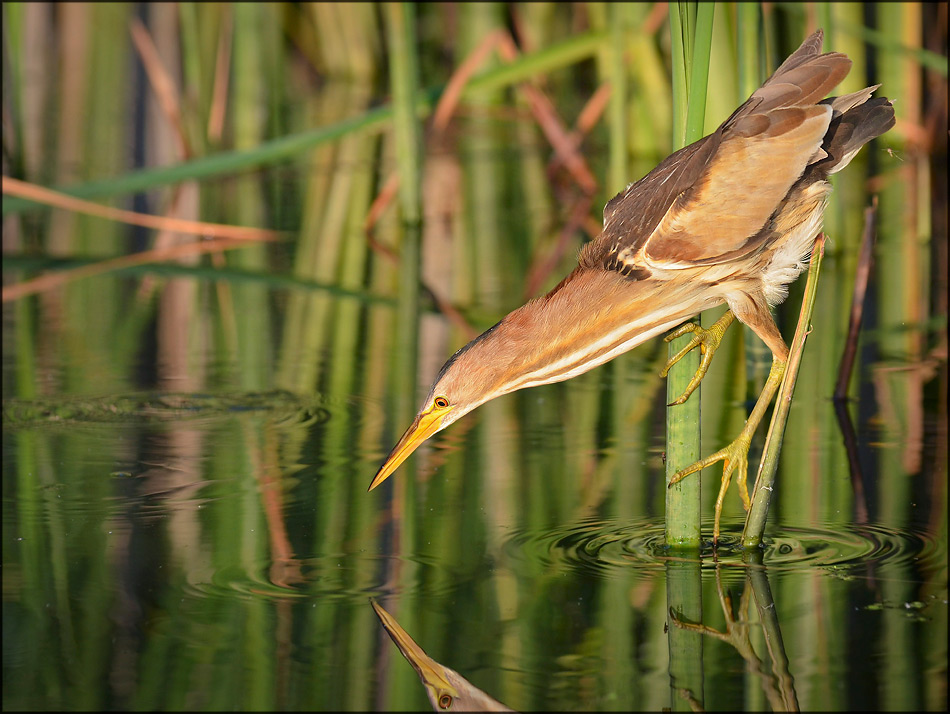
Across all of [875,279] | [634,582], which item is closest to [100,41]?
[875,279]

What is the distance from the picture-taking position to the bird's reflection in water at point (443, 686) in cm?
233

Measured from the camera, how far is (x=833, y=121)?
3000mm

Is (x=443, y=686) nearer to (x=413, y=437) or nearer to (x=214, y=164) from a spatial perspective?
(x=413, y=437)

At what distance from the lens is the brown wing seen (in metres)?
2.85

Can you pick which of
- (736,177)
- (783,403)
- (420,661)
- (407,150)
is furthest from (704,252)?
(407,150)

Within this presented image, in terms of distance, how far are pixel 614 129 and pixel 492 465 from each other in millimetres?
3296

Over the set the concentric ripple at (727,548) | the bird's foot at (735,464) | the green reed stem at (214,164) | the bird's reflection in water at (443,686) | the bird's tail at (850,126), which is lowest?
the bird's reflection in water at (443,686)

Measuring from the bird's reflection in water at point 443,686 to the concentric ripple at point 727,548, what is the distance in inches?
18.9

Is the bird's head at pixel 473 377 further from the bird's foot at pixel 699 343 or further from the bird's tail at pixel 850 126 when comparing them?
the bird's tail at pixel 850 126

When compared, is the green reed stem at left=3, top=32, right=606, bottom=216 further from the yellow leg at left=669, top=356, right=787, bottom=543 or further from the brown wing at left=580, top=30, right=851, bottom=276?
the yellow leg at left=669, top=356, right=787, bottom=543

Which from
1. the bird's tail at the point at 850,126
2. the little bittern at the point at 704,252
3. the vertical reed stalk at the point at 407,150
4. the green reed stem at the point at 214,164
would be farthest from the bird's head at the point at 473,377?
the green reed stem at the point at 214,164

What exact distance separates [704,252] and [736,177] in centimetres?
16

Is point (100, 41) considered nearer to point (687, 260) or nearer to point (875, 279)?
point (875, 279)

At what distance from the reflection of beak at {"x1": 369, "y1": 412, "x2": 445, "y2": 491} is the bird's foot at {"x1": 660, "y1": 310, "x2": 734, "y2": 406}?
47 cm
